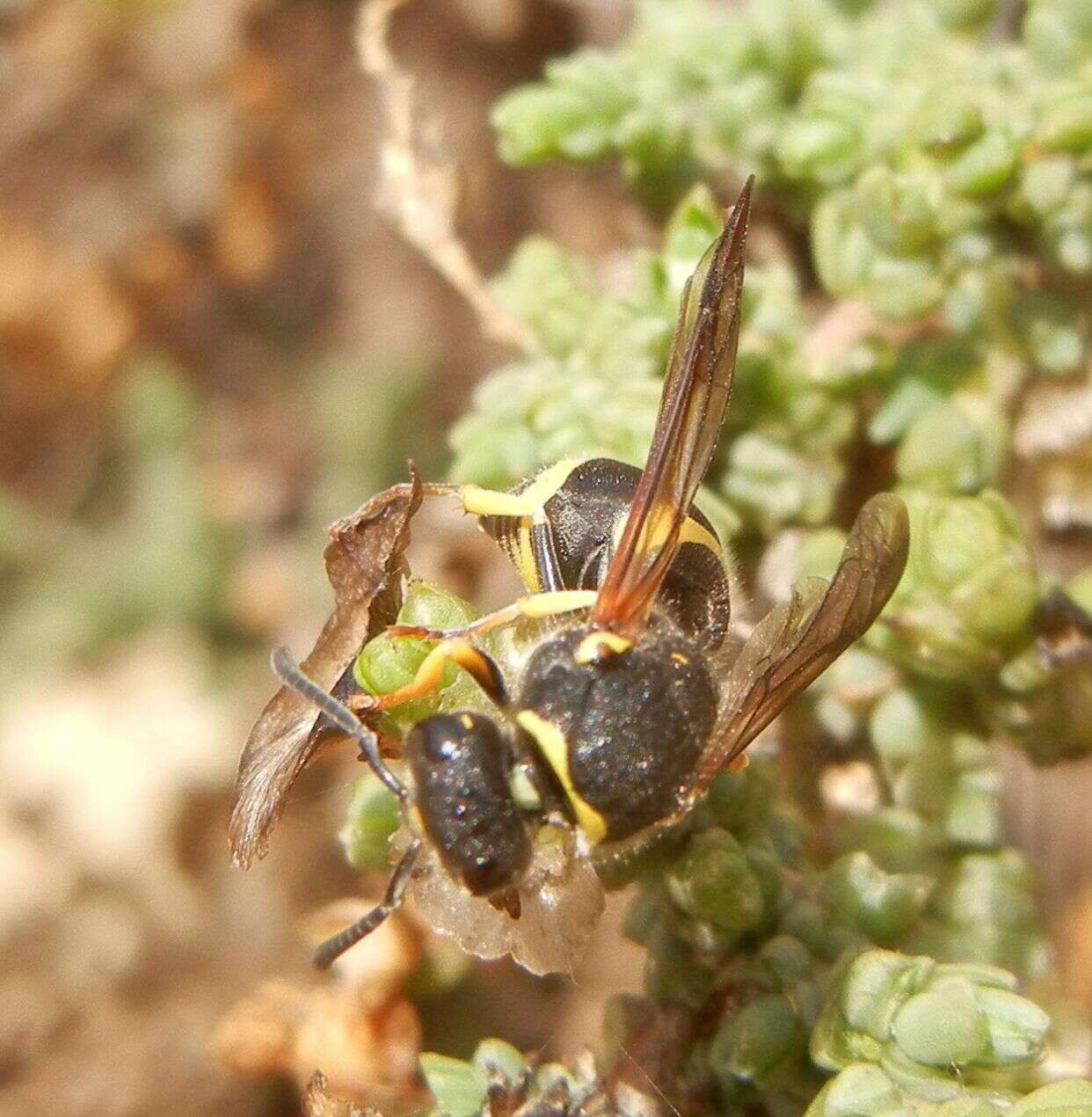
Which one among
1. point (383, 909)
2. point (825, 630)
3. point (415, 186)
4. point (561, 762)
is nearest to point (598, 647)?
point (561, 762)

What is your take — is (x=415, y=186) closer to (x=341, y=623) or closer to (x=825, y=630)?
(x=341, y=623)

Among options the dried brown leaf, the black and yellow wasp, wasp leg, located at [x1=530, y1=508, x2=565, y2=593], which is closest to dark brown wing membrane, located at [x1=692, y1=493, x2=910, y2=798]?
the black and yellow wasp

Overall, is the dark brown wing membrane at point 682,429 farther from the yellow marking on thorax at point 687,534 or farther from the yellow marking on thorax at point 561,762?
the yellow marking on thorax at point 561,762

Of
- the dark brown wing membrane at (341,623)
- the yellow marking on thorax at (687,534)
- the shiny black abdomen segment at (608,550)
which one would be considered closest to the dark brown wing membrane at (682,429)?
the yellow marking on thorax at (687,534)

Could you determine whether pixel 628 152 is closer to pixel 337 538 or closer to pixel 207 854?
pixel 337 538

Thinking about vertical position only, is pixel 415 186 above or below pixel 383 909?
above

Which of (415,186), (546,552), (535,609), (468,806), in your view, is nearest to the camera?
(468,806)
